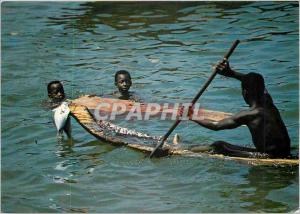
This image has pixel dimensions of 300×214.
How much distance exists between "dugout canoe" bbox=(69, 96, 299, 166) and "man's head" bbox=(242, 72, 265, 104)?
69 centimetres

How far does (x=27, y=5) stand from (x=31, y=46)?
103 inches

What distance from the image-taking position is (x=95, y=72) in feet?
33.2

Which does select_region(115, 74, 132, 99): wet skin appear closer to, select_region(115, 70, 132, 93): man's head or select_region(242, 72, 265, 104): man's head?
select_region(115, 70, 132, 93): man's head

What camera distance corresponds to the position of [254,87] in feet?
21.2

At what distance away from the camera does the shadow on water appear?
616 centimetres

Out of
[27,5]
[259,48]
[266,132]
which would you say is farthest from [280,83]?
[27,5]

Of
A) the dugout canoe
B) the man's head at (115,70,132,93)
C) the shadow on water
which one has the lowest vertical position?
the shadow on water

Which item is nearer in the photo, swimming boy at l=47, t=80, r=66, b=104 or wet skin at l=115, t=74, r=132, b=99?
swimming boy at l=47, t=80, r=66, b=104

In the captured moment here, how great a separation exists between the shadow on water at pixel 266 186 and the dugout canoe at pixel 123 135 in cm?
13

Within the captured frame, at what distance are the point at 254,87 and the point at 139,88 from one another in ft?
10.3

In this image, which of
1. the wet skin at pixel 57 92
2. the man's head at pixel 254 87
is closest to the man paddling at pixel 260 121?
the man's head at pixel 254 87

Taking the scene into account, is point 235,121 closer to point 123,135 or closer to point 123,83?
point 123,135

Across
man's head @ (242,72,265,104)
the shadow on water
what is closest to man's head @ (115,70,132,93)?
man's head @ (242,72,265,104)

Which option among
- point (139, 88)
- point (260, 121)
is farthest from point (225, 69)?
point (139, 88)
